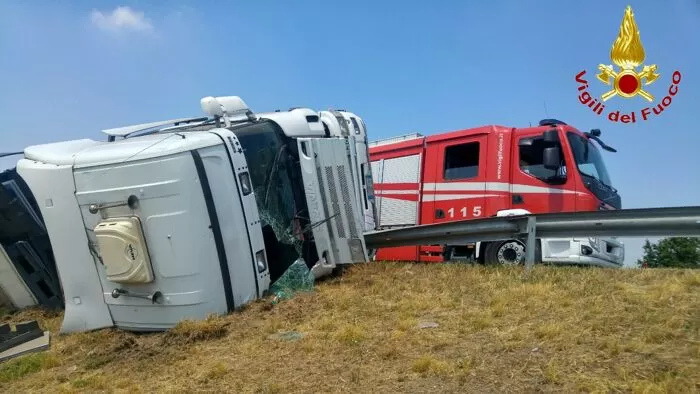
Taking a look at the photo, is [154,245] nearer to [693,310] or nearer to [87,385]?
[87,385]

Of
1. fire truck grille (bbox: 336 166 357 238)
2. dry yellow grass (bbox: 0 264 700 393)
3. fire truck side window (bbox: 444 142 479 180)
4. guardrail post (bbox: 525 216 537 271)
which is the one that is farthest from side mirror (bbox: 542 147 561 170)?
fire truck grille (bbox: 336 166 357 238)

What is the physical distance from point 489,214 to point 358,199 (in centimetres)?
249

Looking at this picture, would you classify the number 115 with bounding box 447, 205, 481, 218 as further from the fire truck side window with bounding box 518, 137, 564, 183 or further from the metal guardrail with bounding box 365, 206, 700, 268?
the metal guardrail with bounding box 365, 206, 700, 268

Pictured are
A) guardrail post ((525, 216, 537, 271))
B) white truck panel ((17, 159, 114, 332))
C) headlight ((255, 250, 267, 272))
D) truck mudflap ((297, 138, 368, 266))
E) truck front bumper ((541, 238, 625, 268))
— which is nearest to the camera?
white truck panel ((17, 159, 114, 332))

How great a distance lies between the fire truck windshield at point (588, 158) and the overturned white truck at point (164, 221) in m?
4.24

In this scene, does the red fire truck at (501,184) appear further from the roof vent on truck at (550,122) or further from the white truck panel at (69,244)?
the white truck panel at (69,244)

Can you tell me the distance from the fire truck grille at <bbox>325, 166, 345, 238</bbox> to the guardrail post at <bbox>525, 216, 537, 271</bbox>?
2168 millimetres

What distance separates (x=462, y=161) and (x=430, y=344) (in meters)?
5.84

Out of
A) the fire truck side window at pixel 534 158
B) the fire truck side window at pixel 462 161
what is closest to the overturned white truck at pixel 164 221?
the fire truck side window at pixel 462 161

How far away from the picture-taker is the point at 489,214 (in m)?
9.00

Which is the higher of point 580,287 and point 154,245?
point 154,245

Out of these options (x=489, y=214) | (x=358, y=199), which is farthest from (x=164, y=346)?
(x=489, y=214)

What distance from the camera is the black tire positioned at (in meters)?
8.23

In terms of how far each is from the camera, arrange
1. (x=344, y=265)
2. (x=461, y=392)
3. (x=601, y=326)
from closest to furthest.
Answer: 1. (x=461, y=392)
2. (x=601, y=326)
3. (x=344, y=265)
